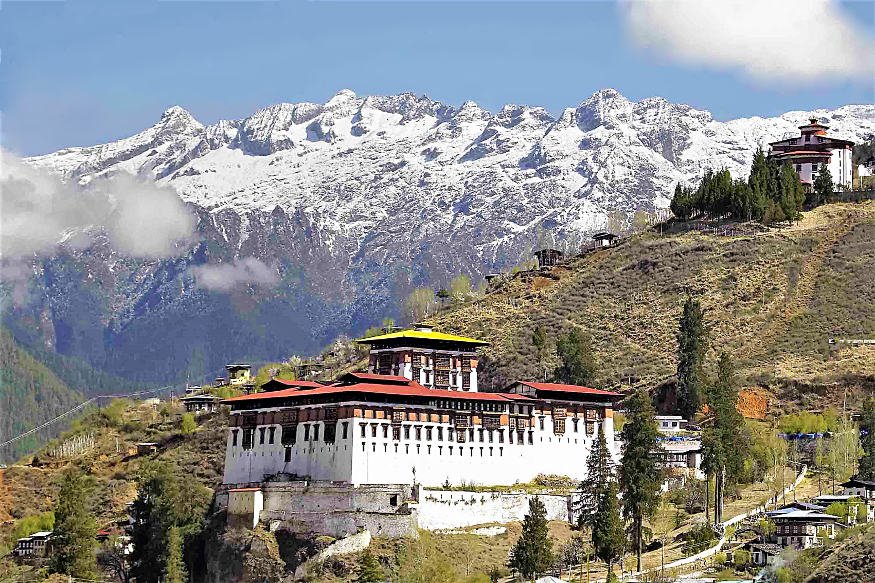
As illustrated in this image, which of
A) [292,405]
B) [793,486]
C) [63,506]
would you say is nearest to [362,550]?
[292,405]

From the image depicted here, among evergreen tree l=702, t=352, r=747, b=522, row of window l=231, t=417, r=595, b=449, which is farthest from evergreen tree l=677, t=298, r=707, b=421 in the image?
row of window l=231, t=417, r=595, b=449

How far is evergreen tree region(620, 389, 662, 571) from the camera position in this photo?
132500 millimetres

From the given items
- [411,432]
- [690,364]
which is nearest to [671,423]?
[690,364]

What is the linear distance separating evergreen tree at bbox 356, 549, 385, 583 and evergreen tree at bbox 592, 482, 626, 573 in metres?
16.9

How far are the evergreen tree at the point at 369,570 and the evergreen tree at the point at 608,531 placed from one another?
1687cm

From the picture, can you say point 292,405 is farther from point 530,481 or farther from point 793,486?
point 793,486

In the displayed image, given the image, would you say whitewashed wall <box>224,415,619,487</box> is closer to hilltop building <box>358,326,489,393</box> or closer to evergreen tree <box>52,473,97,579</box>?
hilltop building <box>358,326,489,393</box>

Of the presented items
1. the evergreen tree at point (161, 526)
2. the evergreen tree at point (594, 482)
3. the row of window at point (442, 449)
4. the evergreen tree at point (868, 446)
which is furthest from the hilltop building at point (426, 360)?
the evergreen tree at point (868, 446)

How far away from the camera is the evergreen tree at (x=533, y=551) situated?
12631cm

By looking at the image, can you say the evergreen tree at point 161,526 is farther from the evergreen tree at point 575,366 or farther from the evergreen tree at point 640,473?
the evergreen tree at point 575,366

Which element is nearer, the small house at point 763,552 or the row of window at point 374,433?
the small house at point 763,552

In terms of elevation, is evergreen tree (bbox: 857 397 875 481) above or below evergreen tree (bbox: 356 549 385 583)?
above

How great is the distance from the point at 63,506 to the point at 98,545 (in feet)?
39.8

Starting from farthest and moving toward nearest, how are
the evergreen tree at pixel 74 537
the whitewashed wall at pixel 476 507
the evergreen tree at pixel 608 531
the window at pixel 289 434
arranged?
the window at pixel 289 434, the evergreen tree at pixel 74 537, the whitewashed wall at pixel 476 507, the evergreen tree at pixel 608 531
